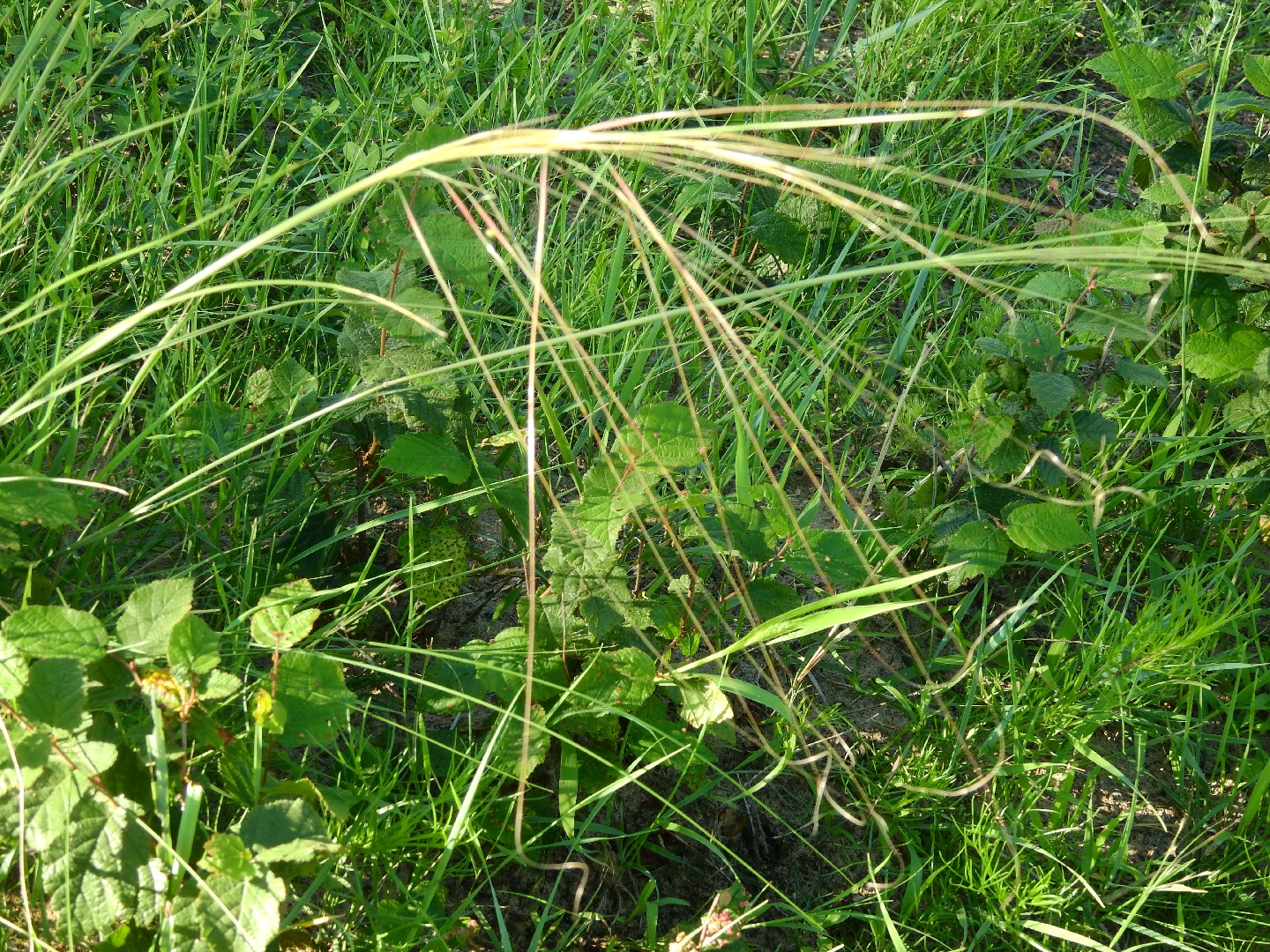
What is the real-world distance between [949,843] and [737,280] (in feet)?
3.60

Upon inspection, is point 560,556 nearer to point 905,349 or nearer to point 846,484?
point 846,484

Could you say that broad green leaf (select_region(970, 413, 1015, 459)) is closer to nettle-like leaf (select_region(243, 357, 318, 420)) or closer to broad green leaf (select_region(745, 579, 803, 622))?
broad green leaf (select_region(745, 579, 803, 622))

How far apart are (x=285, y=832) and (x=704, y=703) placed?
1.66 ft

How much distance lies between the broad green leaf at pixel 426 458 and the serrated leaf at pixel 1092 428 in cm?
86

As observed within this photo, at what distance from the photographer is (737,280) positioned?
221cm

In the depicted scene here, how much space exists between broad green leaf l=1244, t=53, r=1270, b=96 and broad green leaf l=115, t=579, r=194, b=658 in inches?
65.7

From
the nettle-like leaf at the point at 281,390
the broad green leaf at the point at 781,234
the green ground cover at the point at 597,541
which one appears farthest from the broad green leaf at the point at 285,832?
the broad green leaf at the point at 781,234

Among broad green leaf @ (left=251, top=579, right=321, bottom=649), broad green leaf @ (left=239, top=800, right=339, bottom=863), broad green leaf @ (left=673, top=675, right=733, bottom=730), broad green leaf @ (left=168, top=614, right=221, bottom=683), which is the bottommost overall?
broad green leaf @ (left=673, top=675, right=733, bottom=730)

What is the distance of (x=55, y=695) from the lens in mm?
1119

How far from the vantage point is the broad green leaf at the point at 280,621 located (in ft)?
4.23

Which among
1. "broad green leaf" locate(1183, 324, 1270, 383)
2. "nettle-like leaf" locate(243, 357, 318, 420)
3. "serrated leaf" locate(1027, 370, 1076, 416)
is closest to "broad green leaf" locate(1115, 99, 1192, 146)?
"broad green leaf" locate(1183, 324, 1270, 383)

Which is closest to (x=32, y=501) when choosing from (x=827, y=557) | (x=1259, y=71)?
(x=827, y=557)

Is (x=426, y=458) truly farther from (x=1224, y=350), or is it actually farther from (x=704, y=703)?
(x=1224, y=350)

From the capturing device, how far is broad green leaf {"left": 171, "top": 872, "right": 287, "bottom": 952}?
1126 millimetres
